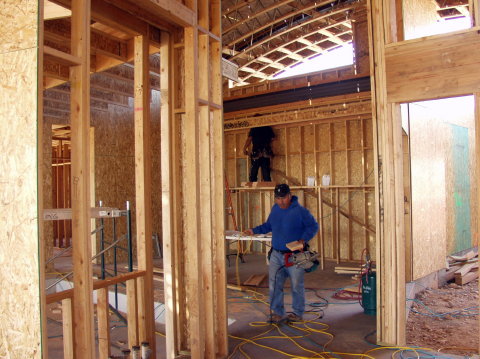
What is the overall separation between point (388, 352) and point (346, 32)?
12136mm

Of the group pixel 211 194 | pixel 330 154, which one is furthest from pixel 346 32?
pixel 211 194

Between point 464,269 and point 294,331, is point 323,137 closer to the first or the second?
point 464,269

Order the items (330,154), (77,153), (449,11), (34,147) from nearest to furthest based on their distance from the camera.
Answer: (34,147) < (77,153) < (330,154) < (449,11)

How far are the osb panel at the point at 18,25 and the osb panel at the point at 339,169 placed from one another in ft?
27.8

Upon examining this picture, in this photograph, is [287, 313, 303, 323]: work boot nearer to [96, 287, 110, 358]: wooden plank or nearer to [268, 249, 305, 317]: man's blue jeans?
[268, 249, 305, 317]: man's blue jeans

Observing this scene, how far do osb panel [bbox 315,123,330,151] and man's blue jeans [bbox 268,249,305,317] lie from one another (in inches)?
205

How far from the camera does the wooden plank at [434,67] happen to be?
14.3 feet

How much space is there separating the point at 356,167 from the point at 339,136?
87 centimetres

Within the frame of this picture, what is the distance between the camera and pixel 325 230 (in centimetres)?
1070

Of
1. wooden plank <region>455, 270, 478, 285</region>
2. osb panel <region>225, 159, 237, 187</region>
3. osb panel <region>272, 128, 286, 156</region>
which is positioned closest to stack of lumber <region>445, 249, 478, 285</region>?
wooden plank <region>455, 270, 478, 285</region>

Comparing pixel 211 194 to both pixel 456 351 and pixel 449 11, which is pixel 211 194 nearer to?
pixel 456 351

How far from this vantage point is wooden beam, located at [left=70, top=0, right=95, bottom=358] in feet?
10.3

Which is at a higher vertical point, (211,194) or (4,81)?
(4,81)

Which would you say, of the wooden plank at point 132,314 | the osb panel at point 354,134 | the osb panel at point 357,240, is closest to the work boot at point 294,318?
the wooden plank at point 132,314
